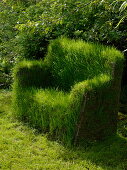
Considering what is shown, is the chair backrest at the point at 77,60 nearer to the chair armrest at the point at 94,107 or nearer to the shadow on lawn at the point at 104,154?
the chair armrest at the point at 94,107

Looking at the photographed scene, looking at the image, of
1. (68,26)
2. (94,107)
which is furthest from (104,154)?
(68,26)

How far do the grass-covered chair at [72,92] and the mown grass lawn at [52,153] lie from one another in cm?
15

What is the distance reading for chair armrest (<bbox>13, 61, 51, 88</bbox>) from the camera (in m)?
5.18

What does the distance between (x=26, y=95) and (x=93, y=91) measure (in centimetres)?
127

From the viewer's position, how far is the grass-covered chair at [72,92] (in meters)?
4.16

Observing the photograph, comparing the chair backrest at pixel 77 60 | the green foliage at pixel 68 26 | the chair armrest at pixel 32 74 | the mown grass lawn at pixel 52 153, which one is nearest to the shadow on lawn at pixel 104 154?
the mown grass lawn at pixel 52 153

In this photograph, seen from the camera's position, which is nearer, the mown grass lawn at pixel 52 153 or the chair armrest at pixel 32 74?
the mown grass lawn at pixel 52 153

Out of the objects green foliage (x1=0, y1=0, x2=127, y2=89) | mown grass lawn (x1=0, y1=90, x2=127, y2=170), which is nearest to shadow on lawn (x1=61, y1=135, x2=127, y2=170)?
mown grass lawn (x1=0, y1=90, x2=127, y2=170)

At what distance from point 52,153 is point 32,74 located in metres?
1.65

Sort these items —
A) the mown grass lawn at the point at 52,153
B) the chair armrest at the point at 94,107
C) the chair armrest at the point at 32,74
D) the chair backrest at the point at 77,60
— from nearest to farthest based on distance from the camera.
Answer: the mown grass lawn at the point at 52,153 → the chair armrest at the point at 94,107 → the chair backrest at the point at 77,60 → the chair armrest at the point at 32,74

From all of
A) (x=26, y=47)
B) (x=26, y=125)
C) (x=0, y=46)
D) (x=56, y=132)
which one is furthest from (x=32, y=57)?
(x=56, y=132)

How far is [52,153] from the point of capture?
4.08m

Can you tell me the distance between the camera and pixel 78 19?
6105 mm

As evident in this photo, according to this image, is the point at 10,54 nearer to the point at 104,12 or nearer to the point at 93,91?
the point at 104,12
